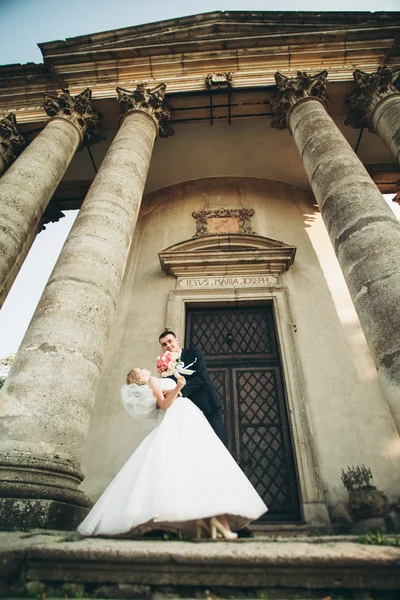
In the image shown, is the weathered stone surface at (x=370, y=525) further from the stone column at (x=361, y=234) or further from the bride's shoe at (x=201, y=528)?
the bride's shoe at (x=201, y=528)

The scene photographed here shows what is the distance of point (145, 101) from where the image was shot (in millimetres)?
8562

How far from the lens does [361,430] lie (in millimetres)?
6293

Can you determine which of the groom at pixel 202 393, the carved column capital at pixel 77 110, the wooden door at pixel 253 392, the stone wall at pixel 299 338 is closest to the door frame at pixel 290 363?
the stone wall at pixel 299 338

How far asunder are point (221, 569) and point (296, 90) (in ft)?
31.0

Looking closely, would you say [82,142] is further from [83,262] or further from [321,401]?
[321,401]

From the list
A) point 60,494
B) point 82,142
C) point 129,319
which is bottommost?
point 60,494

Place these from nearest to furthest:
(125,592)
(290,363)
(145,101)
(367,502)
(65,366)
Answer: (125,592) → (65,366) → (367,502) → (290,363) → (145,101)

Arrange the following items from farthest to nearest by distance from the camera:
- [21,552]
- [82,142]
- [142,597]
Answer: [82,142] → [21,552] → [142,597]

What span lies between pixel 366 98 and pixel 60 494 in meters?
10.1

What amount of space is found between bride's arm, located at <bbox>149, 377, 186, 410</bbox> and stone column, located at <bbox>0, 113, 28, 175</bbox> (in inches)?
347

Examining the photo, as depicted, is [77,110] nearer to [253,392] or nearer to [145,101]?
[145,101]

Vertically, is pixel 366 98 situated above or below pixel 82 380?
above

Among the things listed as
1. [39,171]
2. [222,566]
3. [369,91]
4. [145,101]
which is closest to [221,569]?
[222,566]

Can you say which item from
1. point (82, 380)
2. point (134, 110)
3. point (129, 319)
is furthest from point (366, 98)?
point (82, 380)
